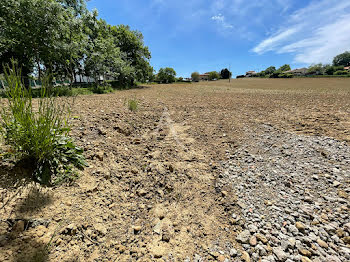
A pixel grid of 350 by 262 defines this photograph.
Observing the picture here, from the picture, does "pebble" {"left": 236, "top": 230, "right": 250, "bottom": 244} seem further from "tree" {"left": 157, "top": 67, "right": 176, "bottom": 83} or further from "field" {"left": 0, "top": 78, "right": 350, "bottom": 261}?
"tree" {"left": 157, "top": 67, "right": 176, "bottom": 83}

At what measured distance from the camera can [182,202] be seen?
7.72ft

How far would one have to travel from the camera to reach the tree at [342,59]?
84125mm

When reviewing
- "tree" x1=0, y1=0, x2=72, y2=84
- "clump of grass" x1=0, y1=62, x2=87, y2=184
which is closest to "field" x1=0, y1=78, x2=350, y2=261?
"clump of grass" x1=0, y1=62, x2=87, y2=184

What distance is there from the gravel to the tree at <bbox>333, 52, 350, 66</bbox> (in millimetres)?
128480

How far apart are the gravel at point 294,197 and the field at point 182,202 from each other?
13 mm

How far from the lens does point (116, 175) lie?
2.64m

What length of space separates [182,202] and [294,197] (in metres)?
1.74

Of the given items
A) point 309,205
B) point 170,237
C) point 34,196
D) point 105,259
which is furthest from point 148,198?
point 309,205

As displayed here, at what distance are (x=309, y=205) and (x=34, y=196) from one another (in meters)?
3.61

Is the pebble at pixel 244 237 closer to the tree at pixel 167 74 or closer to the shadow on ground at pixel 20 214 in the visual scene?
the shadow on ground at pixel 20 214

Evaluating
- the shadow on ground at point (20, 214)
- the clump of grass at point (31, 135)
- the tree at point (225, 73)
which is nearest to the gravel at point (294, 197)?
the shadow on ground at point (20, 214)

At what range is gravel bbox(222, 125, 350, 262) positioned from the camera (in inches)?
67.7

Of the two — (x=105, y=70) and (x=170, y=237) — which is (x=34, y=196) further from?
(x=105, y=70)

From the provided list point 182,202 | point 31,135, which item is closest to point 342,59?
point 182,202
